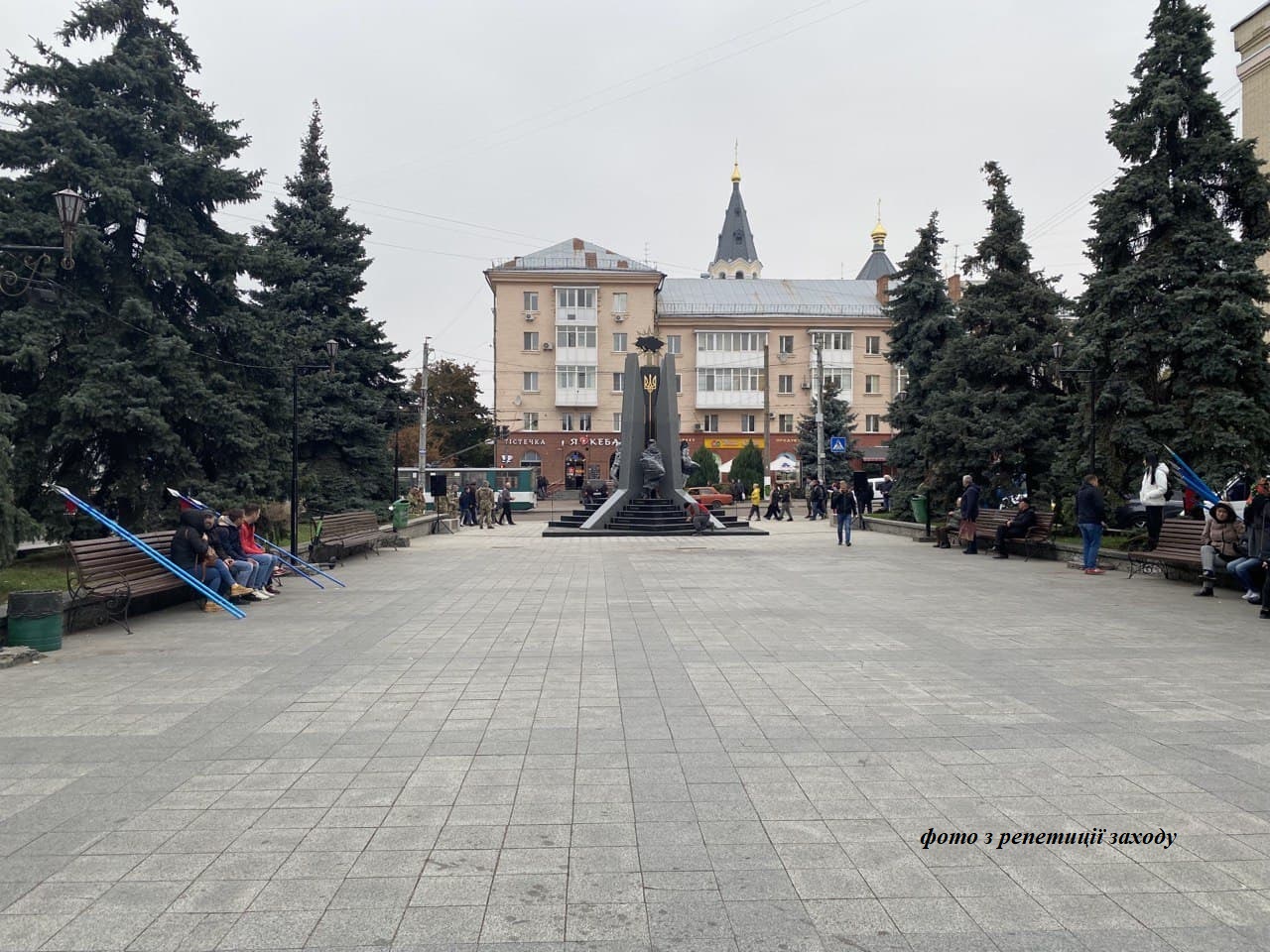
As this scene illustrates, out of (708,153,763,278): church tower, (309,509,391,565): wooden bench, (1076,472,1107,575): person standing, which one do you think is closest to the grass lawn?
(309,509,391,565): wooden bench

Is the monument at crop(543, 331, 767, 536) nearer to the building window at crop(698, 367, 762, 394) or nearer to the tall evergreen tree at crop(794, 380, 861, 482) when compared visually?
the tall evergreen tree at crop(794, 380, 861, 482)

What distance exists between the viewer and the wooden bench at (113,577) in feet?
32.3

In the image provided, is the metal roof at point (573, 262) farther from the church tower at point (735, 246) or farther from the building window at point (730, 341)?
the church tower at point (735, 246)

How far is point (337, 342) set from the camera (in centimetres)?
2931

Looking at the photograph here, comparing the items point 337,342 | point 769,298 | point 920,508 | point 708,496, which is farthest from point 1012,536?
point 769,298

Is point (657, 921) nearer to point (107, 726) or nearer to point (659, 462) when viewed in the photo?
point (107, 726)

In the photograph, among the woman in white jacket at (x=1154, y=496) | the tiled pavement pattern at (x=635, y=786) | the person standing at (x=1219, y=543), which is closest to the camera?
the tiled pavement pattern at (x=635, y=786)

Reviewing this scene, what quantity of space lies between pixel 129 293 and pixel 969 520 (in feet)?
56.7

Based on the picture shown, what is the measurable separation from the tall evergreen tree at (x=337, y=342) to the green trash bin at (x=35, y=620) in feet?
64.3

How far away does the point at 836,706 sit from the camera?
21.6 ft

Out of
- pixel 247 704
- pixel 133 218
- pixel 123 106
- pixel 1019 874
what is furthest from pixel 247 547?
pixel 1019 874

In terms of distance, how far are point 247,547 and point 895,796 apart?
10688mm

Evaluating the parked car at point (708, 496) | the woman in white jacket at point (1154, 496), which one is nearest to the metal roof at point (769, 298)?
the parked car at point (708, 496)

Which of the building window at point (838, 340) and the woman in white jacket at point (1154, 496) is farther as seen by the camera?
the building window at point (838, 340)
